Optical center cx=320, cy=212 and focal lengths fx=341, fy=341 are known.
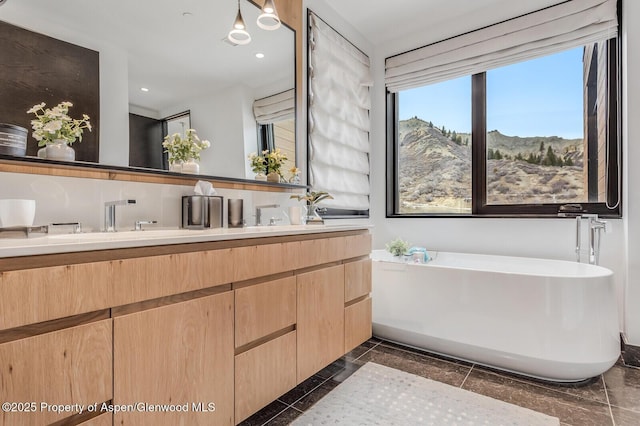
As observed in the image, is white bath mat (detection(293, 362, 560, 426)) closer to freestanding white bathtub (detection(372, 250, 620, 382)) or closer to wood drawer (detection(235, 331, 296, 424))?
wood drawer (detection(235, 331, 296, 424))

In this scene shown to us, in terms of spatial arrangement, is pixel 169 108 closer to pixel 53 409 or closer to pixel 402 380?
pixel 53 409

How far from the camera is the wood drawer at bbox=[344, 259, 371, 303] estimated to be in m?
1.98

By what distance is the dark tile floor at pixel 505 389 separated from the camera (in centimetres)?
162

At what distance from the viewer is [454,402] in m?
1.73

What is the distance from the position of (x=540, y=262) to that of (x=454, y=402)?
1.42 meters

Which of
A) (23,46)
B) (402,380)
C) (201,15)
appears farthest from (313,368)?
(201,15)

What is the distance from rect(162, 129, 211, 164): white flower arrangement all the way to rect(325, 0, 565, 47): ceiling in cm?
186

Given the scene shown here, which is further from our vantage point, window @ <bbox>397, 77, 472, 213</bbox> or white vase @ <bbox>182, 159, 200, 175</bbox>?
window @ <bbox>397, 77, 472, 213</bbox>

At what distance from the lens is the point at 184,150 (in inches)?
70.3

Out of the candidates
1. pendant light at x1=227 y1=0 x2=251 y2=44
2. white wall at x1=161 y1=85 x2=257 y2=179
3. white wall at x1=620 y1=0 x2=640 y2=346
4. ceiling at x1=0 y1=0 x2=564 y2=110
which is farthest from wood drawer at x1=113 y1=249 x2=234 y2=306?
white wall at x1=620 y1=0 x2=640 y2=346

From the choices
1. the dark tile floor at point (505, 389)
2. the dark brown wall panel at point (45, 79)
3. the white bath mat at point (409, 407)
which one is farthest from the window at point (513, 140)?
the dark brown wall panel at point (45, 79)

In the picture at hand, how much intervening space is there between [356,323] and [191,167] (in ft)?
4.28

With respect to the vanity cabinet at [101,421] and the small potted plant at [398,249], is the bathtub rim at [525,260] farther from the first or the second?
the vanity cabinet at [101,421]

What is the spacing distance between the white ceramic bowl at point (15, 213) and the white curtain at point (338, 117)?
1801 millimetres
